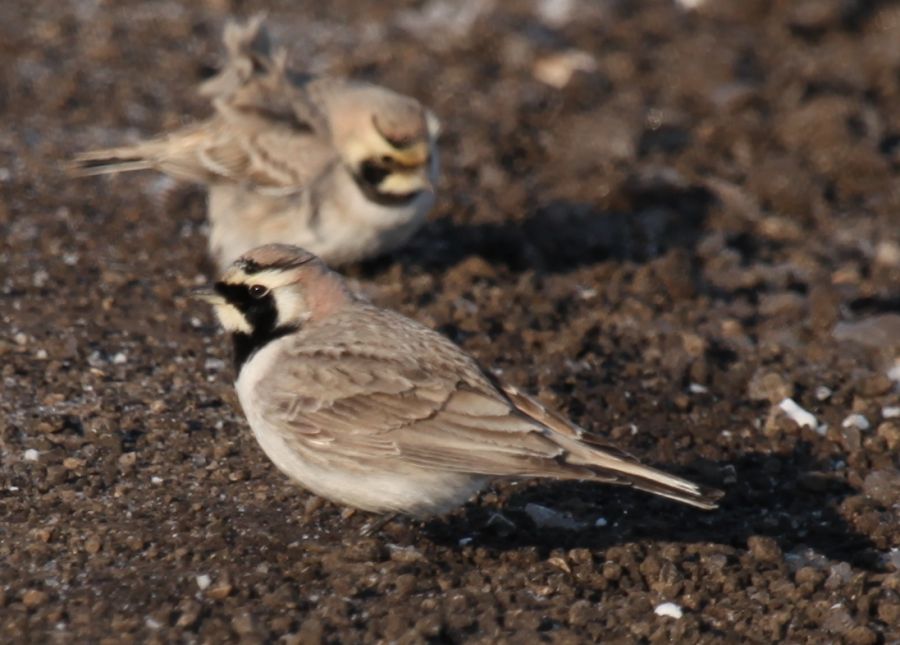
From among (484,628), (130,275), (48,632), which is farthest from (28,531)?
(130,275)

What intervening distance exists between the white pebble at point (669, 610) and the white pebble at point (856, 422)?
2.14m

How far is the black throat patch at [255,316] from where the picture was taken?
6.62 metres

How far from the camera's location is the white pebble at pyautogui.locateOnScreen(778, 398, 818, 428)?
25.5 feet

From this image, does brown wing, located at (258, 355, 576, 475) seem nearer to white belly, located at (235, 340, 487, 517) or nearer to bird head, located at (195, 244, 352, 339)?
white belly, located at (235, 340, 487, 517)

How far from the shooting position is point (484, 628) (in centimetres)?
576

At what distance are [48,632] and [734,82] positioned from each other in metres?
8.04

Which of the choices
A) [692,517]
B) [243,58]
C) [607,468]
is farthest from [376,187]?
A: [607,468]

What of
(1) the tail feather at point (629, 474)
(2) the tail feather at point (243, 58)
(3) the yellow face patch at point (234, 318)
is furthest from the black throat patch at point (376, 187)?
(1) the tail feather at point (629, 474)

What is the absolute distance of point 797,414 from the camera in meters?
7.83

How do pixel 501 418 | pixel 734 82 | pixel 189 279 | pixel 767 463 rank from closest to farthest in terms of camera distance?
pixel 501 418
pixel 767 463
pixel 189 279
pixel 734 82

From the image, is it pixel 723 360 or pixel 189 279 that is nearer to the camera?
pixel 723 360

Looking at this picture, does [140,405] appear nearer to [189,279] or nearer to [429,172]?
[189,279]

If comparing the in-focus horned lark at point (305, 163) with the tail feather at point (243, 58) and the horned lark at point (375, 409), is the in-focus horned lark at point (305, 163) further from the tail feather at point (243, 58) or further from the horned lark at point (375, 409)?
the horned lark at point (375, 409)

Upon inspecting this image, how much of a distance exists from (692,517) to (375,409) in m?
1.59
